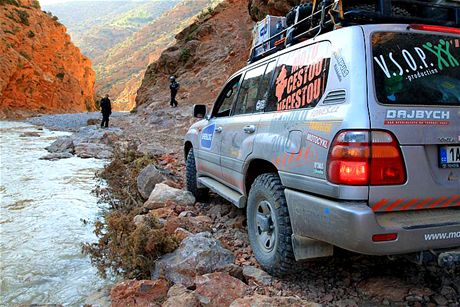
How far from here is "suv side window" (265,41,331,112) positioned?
104 inches

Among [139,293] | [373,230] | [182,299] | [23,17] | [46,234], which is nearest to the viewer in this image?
[373,230]

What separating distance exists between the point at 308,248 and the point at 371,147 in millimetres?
886

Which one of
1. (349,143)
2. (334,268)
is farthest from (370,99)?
(334,268)

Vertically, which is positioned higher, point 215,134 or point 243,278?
point 215,134

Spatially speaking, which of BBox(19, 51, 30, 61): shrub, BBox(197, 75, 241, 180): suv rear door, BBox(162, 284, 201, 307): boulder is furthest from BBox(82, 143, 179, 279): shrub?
BBox(19, 51, 30, 61): shrub

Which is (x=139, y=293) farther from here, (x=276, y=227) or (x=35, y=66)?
(x=35, y=66)

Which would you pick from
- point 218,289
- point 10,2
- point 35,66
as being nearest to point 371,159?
point 218,289

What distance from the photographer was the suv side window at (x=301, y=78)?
8.68ft

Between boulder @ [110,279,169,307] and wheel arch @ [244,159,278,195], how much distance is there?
1.21m

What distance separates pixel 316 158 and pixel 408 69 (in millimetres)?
791

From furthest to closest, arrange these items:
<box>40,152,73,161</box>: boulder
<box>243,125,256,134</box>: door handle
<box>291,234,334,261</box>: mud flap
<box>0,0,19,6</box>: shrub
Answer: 1. <box>0,0,19,6</box>: shrub
2. <box>40,152,73,161</box>: boulder
3. <box>243,125,256,134</box>: door handle
4. <box>291,234,334,261</box>: mud flap

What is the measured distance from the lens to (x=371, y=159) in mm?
2211

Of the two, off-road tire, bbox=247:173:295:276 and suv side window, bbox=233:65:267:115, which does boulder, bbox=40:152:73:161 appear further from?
off-road tire, bbox=247:173:295:276

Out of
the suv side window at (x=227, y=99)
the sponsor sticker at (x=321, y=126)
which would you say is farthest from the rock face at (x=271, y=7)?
the sponsor sticker at (x=321, y=126)
